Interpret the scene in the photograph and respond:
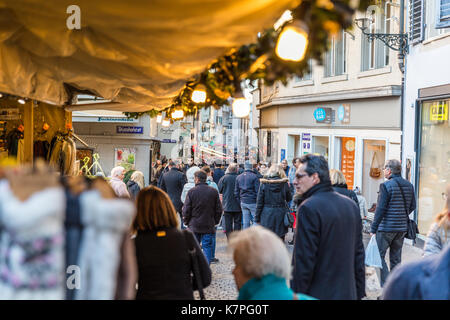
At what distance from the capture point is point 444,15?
35.5 feet

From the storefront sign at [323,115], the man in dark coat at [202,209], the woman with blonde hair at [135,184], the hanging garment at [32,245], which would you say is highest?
the storefront sign at [323,115]

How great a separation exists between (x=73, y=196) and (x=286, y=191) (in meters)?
8.44

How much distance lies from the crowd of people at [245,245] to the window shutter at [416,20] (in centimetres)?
591

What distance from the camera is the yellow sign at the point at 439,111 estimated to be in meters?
12.1

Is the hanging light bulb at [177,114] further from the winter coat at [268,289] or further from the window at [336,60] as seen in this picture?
the window at [336,60]

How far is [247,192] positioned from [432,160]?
13.9 ft

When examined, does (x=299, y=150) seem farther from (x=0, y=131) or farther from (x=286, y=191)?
(x=0, y=131)

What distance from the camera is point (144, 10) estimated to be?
2695mm

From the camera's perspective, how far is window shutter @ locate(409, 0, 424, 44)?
12922 millimetres

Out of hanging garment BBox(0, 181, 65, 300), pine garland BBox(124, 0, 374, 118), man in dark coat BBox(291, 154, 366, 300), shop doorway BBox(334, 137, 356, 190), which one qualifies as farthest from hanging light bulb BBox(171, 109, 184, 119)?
shop doorway BBox(334, 137, 356, 190)

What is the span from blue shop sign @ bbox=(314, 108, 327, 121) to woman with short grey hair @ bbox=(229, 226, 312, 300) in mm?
16884

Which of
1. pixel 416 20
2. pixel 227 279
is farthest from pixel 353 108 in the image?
pixel 227 279

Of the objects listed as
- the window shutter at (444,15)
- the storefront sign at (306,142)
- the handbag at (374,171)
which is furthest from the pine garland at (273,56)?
the storefront sign at (306,142)

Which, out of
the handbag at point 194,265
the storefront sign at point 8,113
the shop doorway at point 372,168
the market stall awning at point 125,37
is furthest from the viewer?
the shop doorway at point 372,168
